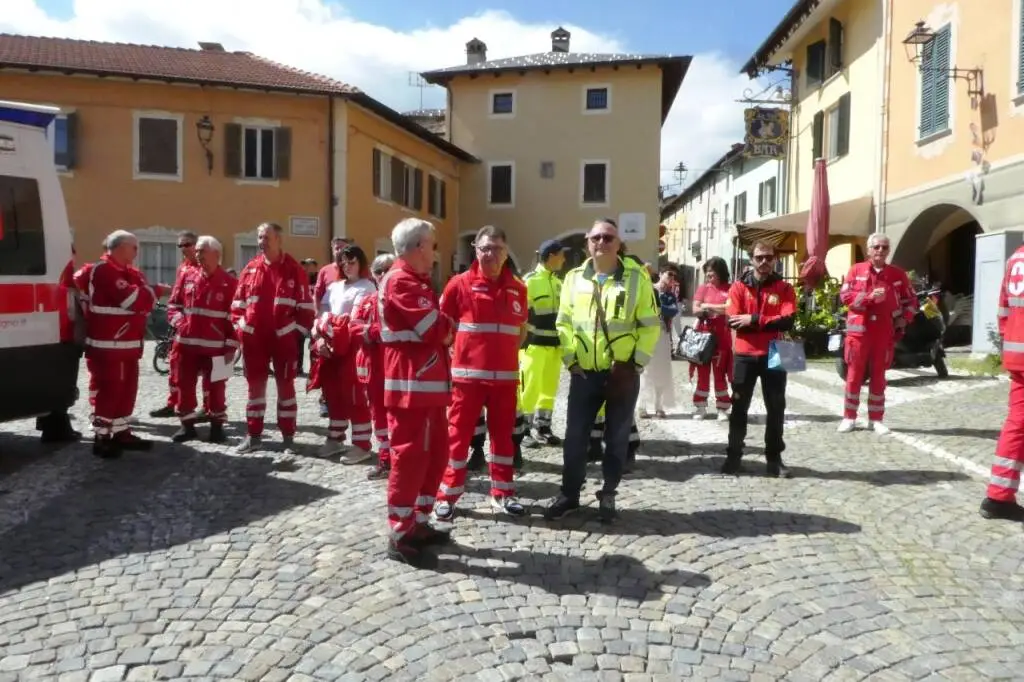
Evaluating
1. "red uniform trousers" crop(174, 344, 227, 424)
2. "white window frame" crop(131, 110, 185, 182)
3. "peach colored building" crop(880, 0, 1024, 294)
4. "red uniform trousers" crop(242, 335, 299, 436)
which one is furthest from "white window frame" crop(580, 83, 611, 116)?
"red uniform trousers" crop(242, 335, 299, 436)

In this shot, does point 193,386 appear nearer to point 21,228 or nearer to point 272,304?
point 272,304

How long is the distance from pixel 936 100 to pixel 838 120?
5.38 metres

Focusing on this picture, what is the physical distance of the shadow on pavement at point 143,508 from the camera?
472cm

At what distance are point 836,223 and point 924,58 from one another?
4.31 meters

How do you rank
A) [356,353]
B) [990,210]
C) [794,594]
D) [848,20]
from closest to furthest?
1. [794,594]
2. [356,353]
3. [990,210]
4. [848,20]

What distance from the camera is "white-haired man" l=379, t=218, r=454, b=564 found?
459 centimetres

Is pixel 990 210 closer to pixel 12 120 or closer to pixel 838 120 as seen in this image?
pixel 838 120

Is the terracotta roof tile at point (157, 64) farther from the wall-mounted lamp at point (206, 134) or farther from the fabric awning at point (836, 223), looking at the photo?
the fabric awning at point (836, 223)

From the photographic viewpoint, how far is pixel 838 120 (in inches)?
867

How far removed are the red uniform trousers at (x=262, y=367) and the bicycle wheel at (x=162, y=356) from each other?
6.20 m

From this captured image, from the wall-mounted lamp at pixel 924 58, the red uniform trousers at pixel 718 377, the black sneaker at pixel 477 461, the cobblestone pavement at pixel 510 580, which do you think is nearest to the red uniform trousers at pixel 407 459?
the cobblestone pavement at pixel 510 580

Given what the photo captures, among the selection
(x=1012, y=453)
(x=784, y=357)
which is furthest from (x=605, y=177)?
(x=1012, y=453)

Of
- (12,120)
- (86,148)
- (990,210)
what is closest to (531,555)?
(12,120)

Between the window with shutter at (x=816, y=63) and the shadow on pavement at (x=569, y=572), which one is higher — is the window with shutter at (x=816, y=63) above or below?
above
